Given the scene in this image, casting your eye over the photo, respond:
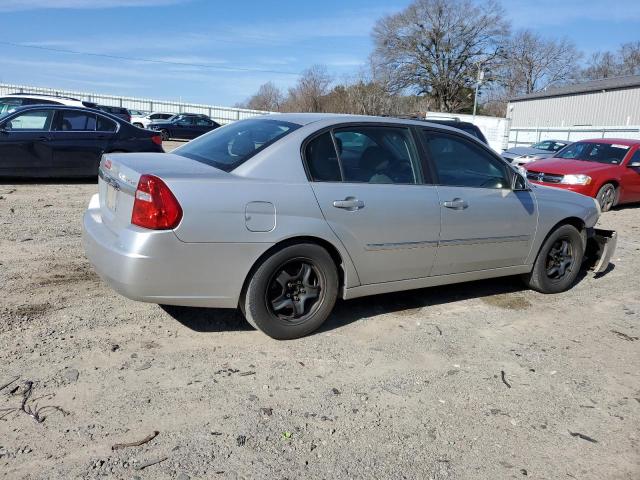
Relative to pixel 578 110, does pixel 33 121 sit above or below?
below

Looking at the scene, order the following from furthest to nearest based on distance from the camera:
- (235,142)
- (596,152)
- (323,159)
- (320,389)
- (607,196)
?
(596,152) < (607,196) < (235,142) < (323,159) < (320,389)

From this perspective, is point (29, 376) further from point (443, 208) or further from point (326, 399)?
point (443, 208)

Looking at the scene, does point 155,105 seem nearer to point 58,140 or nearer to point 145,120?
point 145,120

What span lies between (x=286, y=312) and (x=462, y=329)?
1.49m

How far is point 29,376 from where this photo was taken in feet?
11.0

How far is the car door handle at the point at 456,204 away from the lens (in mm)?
4644

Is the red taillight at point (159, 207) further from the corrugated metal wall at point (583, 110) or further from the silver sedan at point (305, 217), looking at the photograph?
the corrugated metal wall at point (583, 110)

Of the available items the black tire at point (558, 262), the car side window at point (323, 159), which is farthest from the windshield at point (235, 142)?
the black tire at point (558, 262)

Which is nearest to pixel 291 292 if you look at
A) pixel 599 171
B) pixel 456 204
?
pixel 456 204

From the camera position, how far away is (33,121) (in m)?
10.2

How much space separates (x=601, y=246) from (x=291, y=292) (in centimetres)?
386

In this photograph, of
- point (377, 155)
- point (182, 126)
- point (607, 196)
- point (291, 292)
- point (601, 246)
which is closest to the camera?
point (291, 292)

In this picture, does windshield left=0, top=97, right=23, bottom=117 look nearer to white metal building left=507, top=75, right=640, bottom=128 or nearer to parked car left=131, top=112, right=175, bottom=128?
parked car left=131, top=112, right=175, bottom=128

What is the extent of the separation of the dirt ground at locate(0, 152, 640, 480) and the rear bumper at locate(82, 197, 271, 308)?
1.35 ft
